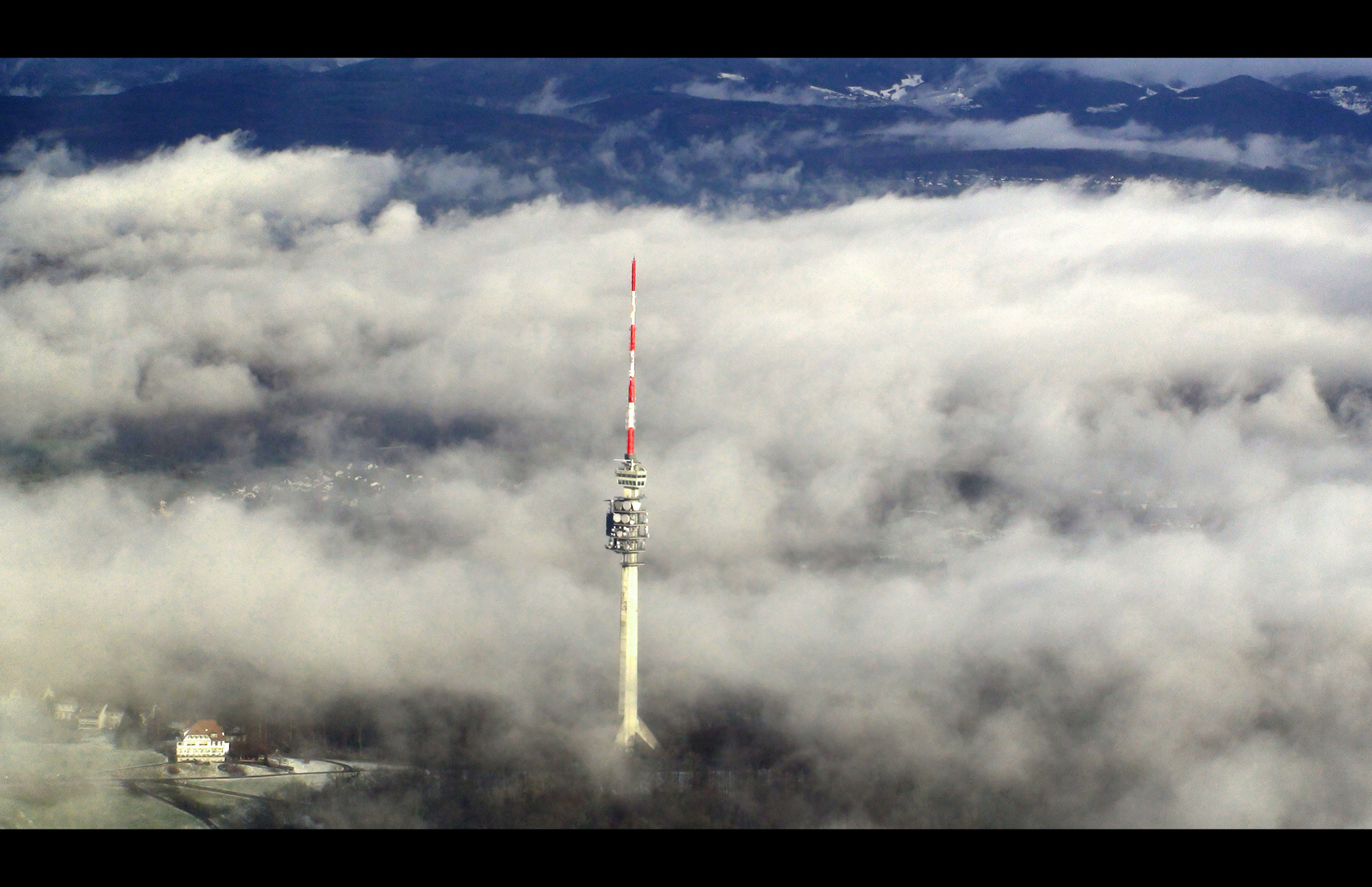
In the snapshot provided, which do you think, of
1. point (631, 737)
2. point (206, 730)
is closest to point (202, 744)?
point (206, 730)

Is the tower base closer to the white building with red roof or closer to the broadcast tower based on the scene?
the broadcast tower

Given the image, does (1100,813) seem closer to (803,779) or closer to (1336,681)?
(803,779)

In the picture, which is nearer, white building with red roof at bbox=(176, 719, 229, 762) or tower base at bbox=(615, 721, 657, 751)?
white building with red roof at bbox=(176, 719, 229, 762)

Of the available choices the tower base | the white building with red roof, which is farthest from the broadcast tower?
the white building with red roof

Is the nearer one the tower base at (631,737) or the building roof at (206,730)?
the building roof at (206,730)

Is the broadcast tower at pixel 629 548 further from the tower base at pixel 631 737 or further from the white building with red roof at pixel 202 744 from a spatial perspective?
the white building with red roof at pixel 202 744

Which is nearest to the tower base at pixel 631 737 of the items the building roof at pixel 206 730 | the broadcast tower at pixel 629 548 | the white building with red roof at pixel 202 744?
the broadcast tower at pixel 629 548

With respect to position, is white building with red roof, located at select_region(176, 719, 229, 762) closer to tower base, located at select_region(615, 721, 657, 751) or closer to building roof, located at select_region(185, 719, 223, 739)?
building roof, located at select_region(185, 719, 223, 739)

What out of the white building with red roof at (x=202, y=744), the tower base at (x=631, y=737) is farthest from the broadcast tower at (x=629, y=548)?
the white building with red roof at (x=202, y=744)
